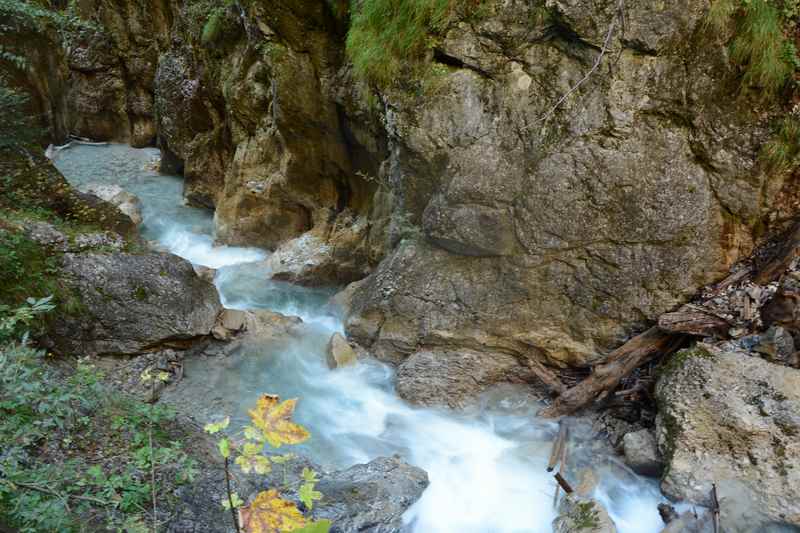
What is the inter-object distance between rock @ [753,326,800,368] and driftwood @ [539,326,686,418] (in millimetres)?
767

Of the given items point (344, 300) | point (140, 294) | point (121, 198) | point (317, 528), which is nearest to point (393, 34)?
point (344, 300)

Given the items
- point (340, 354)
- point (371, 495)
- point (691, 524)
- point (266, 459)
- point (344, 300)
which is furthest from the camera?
point (344, 300)

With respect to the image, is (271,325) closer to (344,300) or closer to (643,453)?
(344,300)

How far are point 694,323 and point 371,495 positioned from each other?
11.7ft

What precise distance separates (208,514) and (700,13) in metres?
5.90

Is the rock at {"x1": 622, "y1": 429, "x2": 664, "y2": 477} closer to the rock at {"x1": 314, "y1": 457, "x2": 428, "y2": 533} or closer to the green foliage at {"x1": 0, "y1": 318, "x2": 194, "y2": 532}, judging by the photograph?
the rock at {"x1": 314, "y1": 457, "x2": 428, "y2": 533}

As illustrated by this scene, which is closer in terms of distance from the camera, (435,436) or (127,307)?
(435,436)

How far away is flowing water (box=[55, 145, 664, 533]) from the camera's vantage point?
454cm

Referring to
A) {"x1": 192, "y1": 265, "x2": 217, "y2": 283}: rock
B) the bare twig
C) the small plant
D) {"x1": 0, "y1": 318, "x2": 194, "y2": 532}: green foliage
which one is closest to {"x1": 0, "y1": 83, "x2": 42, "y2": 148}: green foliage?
{"x1": 192, "y1": 265, "x2": 217, "y2": 283}: rock

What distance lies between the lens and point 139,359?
584cm

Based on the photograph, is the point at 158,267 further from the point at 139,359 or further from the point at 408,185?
the point at 408,185

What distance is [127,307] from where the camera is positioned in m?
5.85

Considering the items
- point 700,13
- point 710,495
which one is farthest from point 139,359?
point 700,13

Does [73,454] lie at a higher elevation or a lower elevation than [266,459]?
lower
